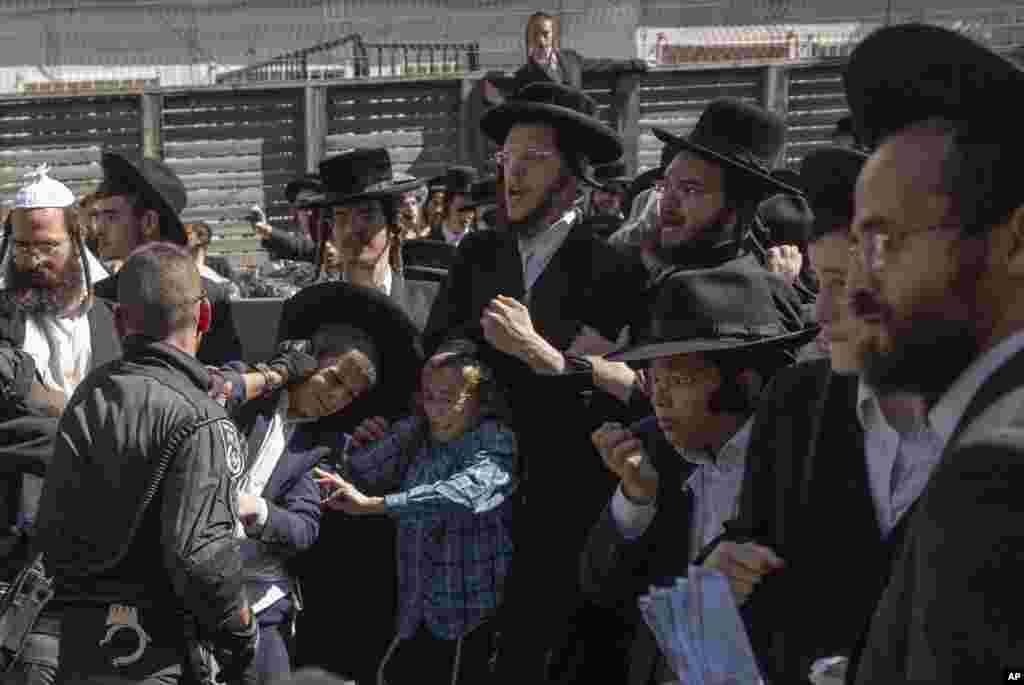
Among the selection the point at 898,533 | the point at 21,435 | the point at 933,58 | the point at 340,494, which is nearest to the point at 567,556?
the point at 340,494

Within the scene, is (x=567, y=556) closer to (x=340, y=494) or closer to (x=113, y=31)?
(x=340, y=494)

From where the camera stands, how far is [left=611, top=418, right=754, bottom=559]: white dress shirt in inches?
137

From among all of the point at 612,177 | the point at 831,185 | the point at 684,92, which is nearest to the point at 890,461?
the point at 831,185

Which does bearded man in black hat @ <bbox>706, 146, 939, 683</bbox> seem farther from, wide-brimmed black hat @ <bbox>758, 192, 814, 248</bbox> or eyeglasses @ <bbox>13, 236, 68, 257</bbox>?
eyeglasses @ <bbox>13, 236, 68, 257</bbox>

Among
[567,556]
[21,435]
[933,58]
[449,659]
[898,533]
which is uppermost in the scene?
[933,58]

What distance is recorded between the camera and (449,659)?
4.62 metres

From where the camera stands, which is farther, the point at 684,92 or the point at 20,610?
the point at 684,92

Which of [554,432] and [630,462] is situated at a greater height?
[630,462]

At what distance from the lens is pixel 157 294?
4094 millimetres

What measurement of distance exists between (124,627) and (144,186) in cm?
212

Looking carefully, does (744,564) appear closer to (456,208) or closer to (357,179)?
(357,179)

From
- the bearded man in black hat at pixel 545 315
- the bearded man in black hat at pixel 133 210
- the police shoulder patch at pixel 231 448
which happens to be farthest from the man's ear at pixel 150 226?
the police shoulder patch at pixel 231 448

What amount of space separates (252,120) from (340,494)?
784 cm

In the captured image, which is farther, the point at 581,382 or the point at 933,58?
the point at 581,382
